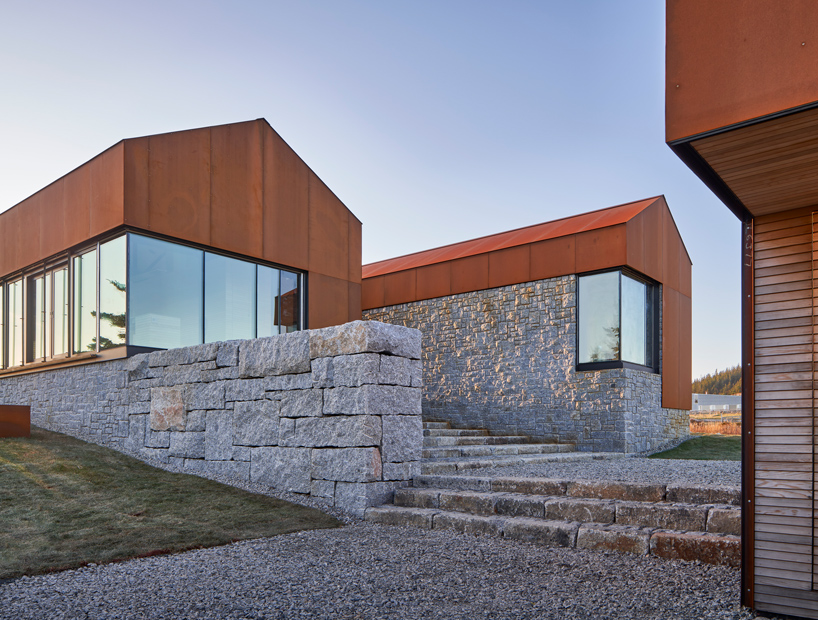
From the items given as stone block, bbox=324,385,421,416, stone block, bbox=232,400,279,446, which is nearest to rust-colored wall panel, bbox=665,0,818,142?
stone block, bbox=324,385,421,416

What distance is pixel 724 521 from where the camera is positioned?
14.1 feet

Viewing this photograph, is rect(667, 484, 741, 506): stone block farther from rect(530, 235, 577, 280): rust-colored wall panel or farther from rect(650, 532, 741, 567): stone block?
rect(530, 235, 577, 280): rust-colored wall panel

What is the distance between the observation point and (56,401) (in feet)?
35.8

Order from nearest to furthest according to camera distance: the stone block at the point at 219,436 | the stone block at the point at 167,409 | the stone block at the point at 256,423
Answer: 1. the stone block at the point at 256,423
2. the stone block at the point at 219,436
3. the stone block at the point at 167,409

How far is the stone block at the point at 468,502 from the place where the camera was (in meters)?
5.62

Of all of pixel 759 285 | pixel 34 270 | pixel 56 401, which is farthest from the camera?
pixel 34 270

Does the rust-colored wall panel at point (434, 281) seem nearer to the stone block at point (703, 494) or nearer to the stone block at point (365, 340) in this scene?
the stone block at point (365, 340)

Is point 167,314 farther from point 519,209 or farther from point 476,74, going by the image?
point 519,209

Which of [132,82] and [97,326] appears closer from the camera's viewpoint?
Result: [132,82]

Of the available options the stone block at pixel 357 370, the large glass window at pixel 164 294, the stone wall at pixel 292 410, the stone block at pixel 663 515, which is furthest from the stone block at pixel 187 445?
the stone block at pixel 663 515

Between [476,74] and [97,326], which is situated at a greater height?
[476,74]

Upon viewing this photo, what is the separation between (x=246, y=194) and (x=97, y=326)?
143 inches

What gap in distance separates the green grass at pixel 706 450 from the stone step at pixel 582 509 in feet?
21.3

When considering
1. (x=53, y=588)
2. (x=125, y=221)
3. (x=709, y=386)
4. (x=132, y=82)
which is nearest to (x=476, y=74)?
(x=132, y=82)
